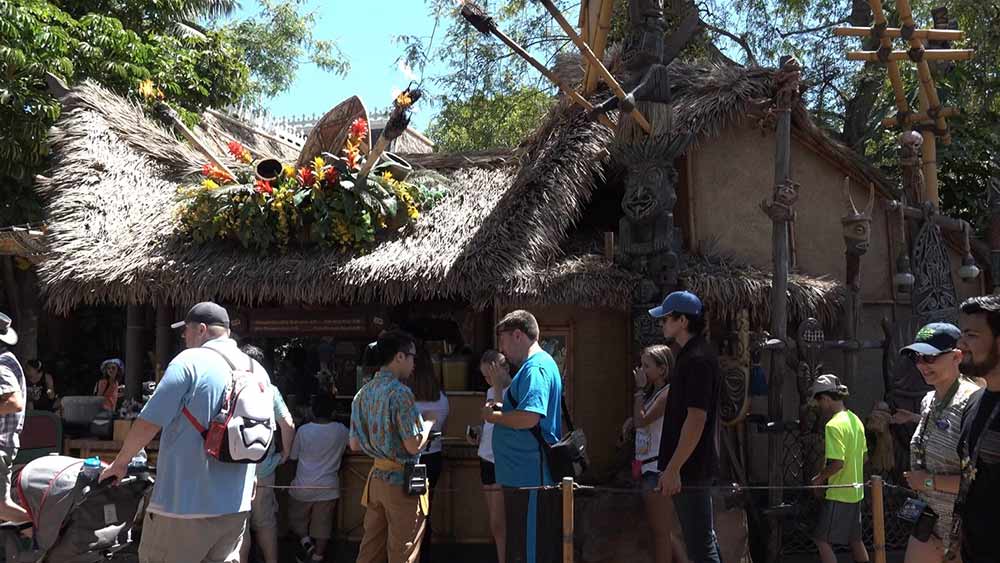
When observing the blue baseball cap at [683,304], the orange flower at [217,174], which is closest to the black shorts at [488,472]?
the blue baseball cap at [683,304]

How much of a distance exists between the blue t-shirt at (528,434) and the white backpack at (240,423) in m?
1.47

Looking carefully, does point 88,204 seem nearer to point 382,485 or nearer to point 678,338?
point 382,485

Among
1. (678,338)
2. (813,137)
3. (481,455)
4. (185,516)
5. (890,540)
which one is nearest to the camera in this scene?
(185,516)

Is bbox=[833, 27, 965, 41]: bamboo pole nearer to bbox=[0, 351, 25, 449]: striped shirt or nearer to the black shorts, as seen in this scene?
the black shorts

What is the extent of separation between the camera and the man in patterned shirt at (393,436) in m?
6.10

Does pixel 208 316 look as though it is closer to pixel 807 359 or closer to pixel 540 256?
pixel 540 256

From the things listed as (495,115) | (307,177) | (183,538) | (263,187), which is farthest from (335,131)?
(495,115)

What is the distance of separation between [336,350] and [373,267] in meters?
1.94

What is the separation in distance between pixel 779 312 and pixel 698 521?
254 cm

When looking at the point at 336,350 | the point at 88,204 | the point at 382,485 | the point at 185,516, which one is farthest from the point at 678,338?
the point at 88,204

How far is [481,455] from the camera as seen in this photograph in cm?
760

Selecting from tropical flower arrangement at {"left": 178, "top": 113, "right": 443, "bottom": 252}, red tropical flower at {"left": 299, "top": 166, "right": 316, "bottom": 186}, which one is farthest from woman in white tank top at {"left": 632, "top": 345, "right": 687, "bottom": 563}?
red tropical flower at {"left": 299, "top": 166, "right": 316, "bottom": 186}

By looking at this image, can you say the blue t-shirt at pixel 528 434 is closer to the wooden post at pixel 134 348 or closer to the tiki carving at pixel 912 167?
the tiki carving at pixel 912 167

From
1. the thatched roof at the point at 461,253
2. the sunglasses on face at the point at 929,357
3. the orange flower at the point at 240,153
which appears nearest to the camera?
the sunglasses on face at the point at 929,357
